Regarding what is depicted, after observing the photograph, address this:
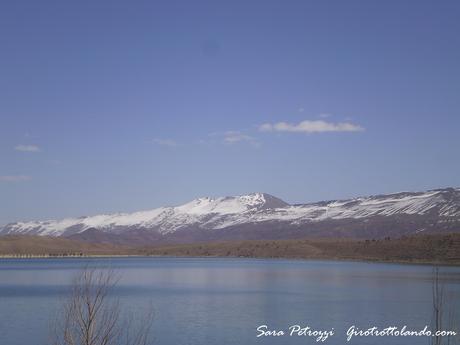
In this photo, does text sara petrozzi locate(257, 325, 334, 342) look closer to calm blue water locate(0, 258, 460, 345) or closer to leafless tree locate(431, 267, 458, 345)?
calm blue water locate(0, 258, 460, 345)

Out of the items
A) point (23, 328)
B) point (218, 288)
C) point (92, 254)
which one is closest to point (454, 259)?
point (218, 288)

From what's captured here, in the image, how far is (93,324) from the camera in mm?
17219

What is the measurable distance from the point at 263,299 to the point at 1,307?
17020 millimetres

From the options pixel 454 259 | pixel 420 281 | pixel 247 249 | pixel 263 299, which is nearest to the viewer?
pixel 263 299

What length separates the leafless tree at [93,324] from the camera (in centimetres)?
1655

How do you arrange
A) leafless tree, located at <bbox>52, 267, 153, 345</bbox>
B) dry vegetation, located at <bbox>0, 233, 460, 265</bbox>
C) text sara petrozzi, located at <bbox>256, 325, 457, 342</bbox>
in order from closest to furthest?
leafless tree, located at <bbox>52, 267, 153, 345</bbox> → text sara petrozzi, located at <bbox>256, 325, 457, 342</bbox> → dry vegetation, located at <bbox>0, 233, 460, 265</bbox>

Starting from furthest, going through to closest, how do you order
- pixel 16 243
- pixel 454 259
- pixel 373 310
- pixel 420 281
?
1. pixel 16 243
2. pixel 454 259
3. pixel 420 281
4. pixel 373 310

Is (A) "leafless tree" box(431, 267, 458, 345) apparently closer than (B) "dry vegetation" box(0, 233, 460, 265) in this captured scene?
Yes

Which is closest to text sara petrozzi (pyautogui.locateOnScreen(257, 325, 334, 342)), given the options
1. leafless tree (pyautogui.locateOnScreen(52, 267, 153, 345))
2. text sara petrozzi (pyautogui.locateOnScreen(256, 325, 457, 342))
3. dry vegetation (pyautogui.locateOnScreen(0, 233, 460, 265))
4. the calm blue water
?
text sara petrozzi (pyautogui.locateOnScreen(256, 325, 457, 342))

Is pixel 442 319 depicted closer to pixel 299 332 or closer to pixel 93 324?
pixel 299 332

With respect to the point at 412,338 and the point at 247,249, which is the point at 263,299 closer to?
the point at 412,338

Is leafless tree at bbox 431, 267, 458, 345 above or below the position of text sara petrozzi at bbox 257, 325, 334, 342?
above

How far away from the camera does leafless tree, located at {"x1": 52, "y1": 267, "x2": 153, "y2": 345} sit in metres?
16.5

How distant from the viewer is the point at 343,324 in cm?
3447
